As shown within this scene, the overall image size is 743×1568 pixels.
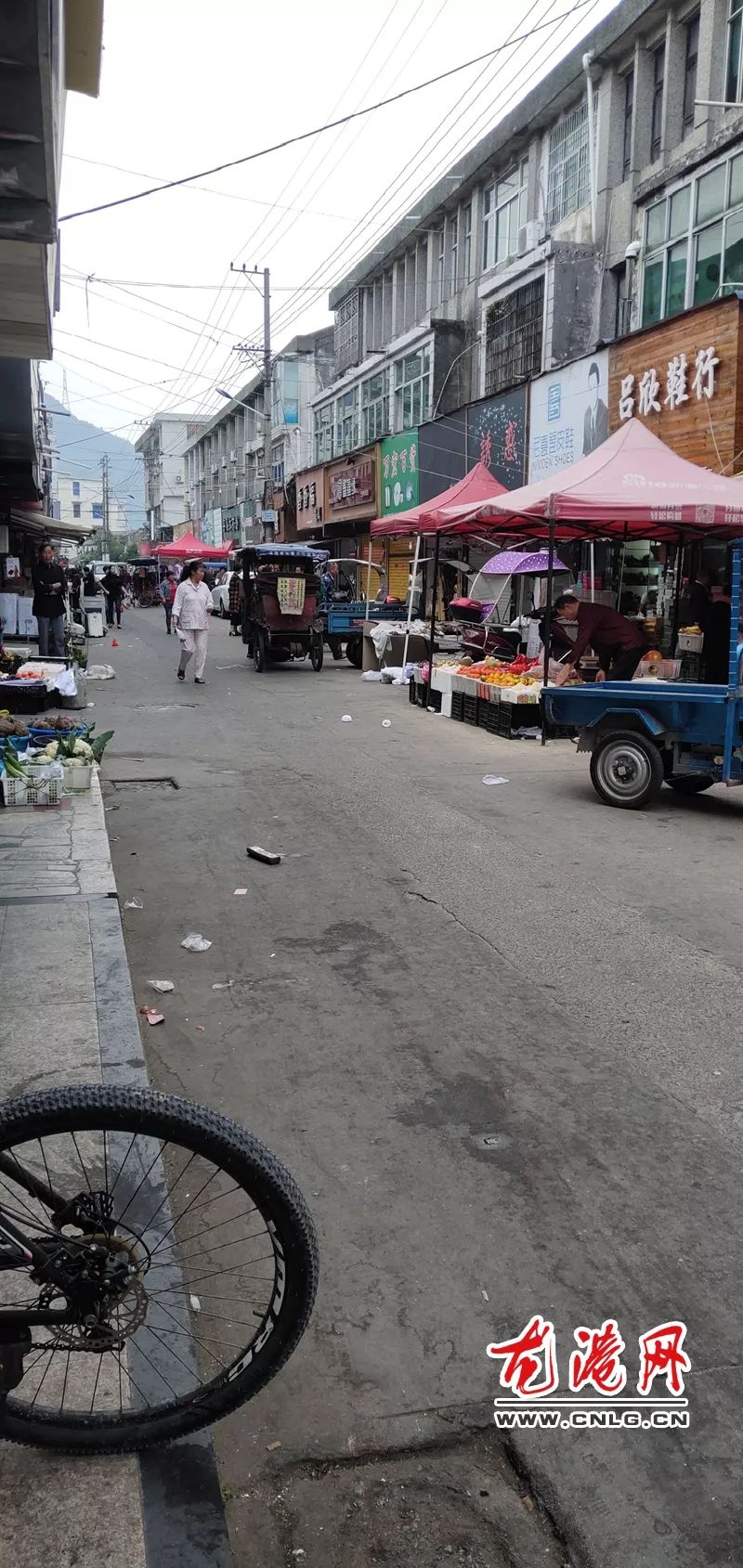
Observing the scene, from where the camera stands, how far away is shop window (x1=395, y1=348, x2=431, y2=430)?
94.1 feet

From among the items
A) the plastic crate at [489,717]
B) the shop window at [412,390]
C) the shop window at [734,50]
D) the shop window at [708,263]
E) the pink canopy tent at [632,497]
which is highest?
the shop window at [734,50]

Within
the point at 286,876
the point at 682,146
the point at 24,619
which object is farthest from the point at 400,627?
the point at 286,876

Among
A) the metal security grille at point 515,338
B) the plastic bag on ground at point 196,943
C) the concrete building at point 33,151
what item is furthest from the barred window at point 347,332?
the plastic bag on ground at point 196,943

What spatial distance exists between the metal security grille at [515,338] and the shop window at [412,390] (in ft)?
12.8

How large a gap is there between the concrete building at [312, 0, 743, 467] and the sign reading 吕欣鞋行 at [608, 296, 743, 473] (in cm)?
109

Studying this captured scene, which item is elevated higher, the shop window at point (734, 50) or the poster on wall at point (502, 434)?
the shop window at point (734, 50)

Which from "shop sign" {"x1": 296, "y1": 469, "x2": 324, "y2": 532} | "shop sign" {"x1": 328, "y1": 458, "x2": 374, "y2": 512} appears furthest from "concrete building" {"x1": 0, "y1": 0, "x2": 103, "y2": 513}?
"shop sign" {"x1": 296, "y1": 469, "x2": 324, "y2": 532}

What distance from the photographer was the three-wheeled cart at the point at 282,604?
64.1 feet

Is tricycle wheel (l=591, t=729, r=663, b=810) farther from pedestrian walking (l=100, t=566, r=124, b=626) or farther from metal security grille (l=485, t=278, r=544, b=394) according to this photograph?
pedestrian walking (l=100, t=566, r=124, b=626)

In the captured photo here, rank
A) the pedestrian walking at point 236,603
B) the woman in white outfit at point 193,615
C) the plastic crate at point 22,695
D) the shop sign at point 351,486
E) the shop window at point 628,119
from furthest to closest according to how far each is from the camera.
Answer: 1. the shop sign at point 351,486
2. the pedestrian walking at point 236,603
3. the shop window at point 628,119
4. the woman in white outfit at point 193,615
5. the plastic crate at point 22,695

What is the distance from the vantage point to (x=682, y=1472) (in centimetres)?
238

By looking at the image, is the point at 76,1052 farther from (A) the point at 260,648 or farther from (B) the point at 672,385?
(A) the point at 260,648

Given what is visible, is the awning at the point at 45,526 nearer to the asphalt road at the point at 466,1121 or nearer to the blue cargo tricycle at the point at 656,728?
the asphalt road at the point at 466,1121

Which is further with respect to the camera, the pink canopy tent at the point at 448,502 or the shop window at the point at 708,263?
the pink canopy tent at the point at 448,502
